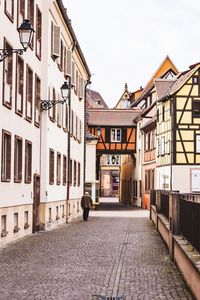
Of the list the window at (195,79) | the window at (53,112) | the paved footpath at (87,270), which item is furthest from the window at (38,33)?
the window at (195,79)

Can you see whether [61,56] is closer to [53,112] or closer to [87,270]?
[53,112]

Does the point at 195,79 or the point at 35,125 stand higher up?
the point at 195,79

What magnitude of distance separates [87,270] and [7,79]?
919cm

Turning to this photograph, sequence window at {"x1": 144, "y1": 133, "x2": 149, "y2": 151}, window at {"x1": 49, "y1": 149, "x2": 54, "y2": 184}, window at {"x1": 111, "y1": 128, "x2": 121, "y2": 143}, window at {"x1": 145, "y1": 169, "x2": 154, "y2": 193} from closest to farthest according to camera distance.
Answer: window at {"x1": 49, "y1": 149, "x2": 54, "y2": 184} → window at {"x1": 145, "y1": 169, "x2": 154, "y2": 193} → window at {"x1": 144, "y1": 133, "x2": 149, "y2": 151} → window at {"x1": 111, "y1": 128, "x2": 121, "y2": 143}

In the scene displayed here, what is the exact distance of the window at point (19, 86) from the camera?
23.2 metres

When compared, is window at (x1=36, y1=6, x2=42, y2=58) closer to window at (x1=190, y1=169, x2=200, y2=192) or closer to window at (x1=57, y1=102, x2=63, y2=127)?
window at (x1=57, y1=102, x2=63, y2=127)

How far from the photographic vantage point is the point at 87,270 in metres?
14.5

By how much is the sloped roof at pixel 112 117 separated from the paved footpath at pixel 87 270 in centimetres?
4238

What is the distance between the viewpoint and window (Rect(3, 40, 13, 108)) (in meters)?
21.2

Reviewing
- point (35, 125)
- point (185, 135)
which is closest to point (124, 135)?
point (185, 135)

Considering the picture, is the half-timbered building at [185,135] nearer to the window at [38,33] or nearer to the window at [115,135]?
the window at [115,135]

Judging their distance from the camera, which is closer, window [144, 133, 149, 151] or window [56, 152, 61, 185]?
window [56, 152, 61, 185]

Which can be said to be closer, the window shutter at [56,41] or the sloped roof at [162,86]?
the window shutter at [56,41]

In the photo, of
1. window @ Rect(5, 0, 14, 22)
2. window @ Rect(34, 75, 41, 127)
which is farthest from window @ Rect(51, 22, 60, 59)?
window @ Rect(5, 0, 14, 22)
